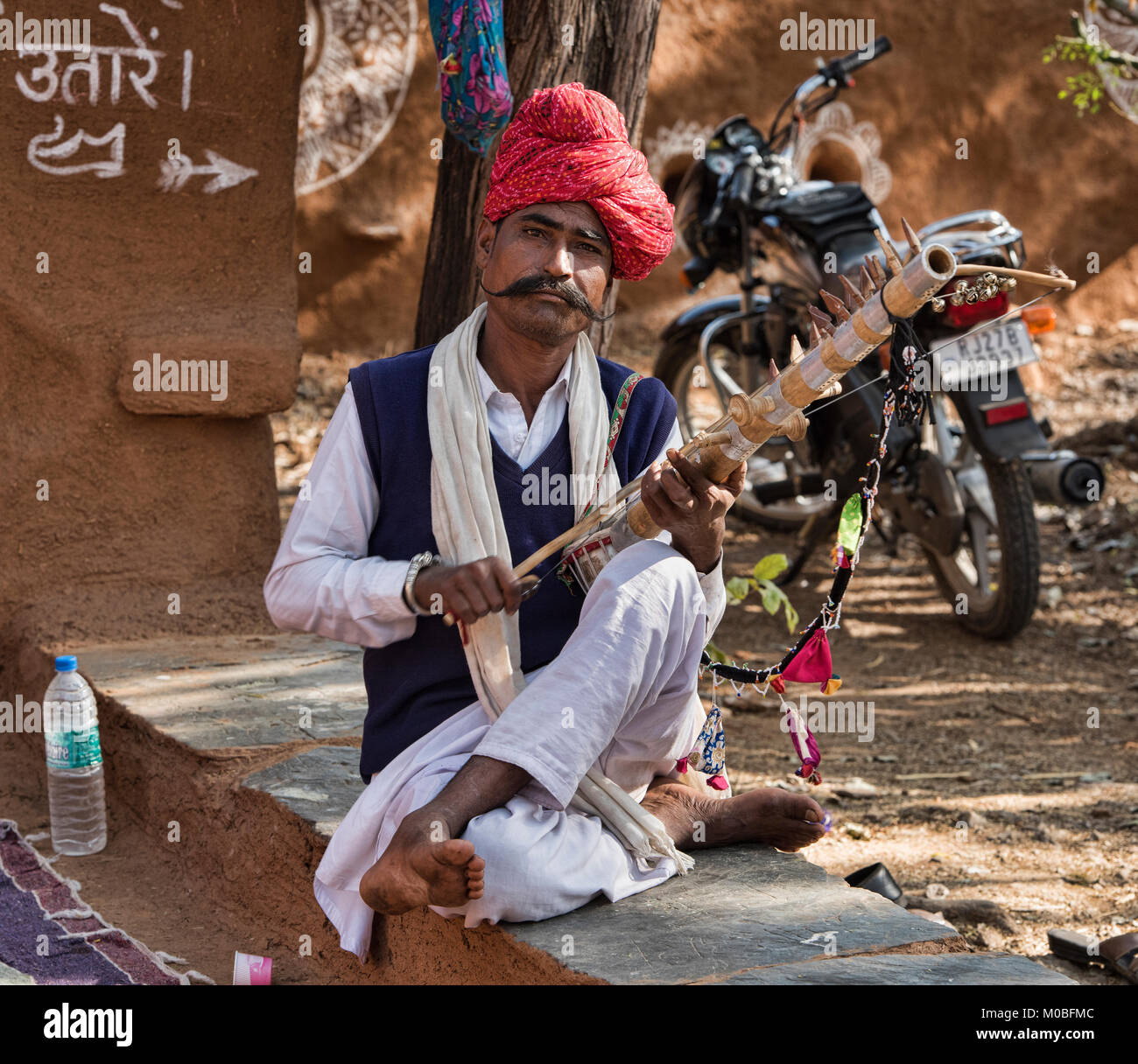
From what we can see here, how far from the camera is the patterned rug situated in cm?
273

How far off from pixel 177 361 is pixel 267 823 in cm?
150

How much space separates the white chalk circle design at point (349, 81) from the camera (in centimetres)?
726

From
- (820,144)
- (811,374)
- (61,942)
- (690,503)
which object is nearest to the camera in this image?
(811,374)

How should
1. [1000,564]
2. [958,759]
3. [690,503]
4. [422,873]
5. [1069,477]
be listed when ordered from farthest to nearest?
[1000,564] < [1069,477] < [958,759] < [690,503] < [422,873]

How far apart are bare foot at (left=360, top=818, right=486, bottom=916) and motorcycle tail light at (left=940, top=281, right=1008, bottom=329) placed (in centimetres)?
307

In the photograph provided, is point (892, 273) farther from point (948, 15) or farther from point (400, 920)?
point (948, 15)

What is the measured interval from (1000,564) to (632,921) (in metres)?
3.06

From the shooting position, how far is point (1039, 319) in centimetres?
460

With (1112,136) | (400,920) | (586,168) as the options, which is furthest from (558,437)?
(1112,136)

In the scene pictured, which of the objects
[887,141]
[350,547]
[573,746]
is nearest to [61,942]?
[350,547]

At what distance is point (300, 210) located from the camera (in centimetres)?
734

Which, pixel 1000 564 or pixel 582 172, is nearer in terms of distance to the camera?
pixel 582 172

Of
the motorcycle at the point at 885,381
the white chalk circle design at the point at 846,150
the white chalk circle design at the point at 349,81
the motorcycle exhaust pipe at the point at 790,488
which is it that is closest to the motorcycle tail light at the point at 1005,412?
the motorcycle at the point at 885,381

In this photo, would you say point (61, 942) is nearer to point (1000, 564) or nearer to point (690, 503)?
point (690, 503)
